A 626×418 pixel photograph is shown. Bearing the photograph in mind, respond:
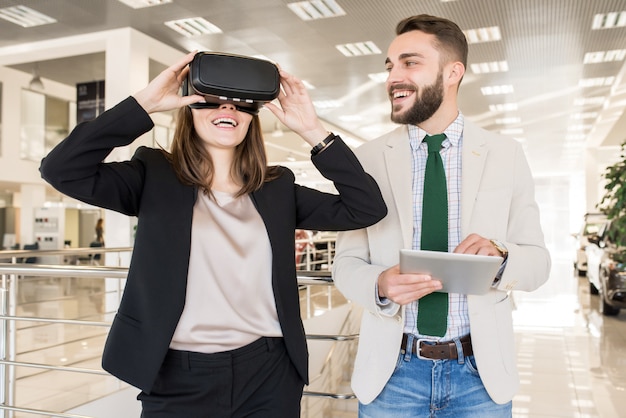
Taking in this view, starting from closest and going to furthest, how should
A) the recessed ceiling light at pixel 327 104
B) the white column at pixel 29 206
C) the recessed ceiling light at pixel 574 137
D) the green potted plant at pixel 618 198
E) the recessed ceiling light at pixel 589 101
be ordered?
the green potted plant at pixel 618 198 < the recessed ceiling light at pixel 589 101 < the recessed ceiling light at pixel 327 104 < the white column at pixel 29 206 < the recessed ceiling light at pixel 574 137

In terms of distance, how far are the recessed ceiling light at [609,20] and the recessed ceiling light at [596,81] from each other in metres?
3.37

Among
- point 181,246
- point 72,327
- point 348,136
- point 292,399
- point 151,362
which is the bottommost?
point 72,327

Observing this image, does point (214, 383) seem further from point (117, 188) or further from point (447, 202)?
point (447, 202)

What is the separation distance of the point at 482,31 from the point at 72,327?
22.9 feet

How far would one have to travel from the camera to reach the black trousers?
1.32m

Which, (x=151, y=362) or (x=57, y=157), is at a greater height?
(x=57, y=157)

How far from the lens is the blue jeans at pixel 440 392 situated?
1402 mm

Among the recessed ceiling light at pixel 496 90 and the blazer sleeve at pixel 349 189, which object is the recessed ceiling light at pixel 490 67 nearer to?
the recessed ceiling light at pixel 496 90

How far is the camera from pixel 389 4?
7.55m

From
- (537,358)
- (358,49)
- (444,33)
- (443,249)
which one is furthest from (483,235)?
(358,49)

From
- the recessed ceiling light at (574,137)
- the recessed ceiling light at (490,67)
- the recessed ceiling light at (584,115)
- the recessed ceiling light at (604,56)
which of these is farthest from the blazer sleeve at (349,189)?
the recessed ceiling light at (574,137)

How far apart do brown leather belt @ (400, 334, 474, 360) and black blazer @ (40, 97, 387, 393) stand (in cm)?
28

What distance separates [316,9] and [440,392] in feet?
23.3

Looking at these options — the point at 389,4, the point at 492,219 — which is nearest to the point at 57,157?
the point at 492,219
